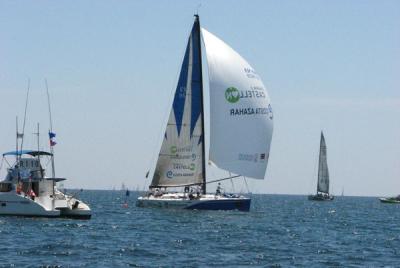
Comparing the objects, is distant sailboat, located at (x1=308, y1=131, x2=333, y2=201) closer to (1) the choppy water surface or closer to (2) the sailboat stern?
(2) the sailboat stern

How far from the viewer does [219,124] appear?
233ft

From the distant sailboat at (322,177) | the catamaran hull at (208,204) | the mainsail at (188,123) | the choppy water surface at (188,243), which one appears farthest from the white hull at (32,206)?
the distant sailboat at (322,177)

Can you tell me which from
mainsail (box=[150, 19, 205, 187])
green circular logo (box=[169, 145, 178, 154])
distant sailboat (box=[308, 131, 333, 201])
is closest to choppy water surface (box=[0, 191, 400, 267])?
mainsail (box=[150, 19, 205, 187])

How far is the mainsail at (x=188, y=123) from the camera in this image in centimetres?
7431

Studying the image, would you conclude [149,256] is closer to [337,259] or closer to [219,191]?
[337,259]

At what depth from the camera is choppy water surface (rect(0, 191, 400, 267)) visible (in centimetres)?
3729

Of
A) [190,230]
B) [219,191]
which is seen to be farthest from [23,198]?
[219,191]

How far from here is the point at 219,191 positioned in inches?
2840

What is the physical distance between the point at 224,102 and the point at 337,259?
105ft

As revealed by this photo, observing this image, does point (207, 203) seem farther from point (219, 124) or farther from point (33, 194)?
point (33, 194)

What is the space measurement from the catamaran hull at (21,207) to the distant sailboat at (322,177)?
108420 millimetres

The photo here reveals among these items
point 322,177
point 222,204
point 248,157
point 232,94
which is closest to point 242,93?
point 232,94

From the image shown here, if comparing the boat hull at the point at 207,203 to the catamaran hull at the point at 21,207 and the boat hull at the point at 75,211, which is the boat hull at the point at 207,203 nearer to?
the boat hull at the point at 75,211

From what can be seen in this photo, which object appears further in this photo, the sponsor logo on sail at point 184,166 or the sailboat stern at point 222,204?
the sponsor logo on sail at point 184,166
